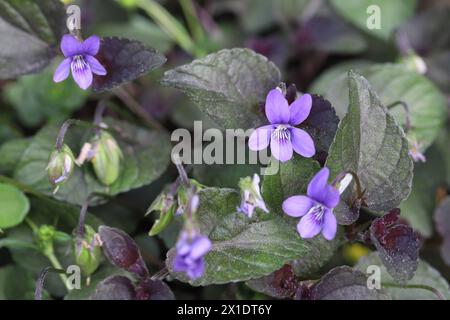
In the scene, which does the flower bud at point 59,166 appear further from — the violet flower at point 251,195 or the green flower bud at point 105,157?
Result: the violet flower at point 251,195

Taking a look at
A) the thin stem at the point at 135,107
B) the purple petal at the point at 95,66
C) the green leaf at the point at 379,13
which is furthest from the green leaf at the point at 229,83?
the green leaf at the point at 379,13

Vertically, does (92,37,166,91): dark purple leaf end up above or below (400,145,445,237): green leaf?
above

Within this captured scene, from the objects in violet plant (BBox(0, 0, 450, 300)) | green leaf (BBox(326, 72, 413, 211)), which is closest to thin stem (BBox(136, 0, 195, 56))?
violet plant (BBox(0, 0, 450, 300))

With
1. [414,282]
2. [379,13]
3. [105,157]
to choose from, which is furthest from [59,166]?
[379,13]

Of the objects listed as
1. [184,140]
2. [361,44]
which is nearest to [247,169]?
[184,140]

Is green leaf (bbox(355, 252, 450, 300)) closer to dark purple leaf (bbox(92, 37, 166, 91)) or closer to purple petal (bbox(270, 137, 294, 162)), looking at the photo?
purple petal (bbox(270, 137, 294, 162))

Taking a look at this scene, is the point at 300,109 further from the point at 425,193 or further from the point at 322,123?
the point at 425,193
